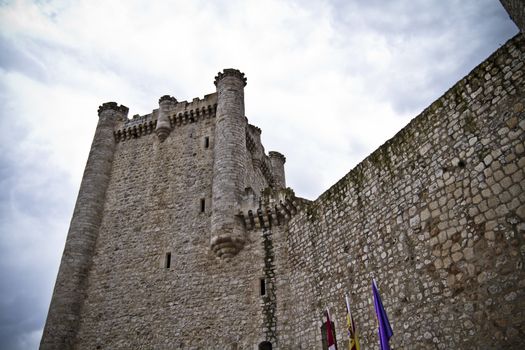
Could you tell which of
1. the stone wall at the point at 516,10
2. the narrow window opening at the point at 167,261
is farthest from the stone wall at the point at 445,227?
the narrow window opening at the point at 167,261

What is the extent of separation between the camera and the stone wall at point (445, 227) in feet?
17.5

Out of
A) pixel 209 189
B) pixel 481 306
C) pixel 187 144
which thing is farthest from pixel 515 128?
pixel 187 144

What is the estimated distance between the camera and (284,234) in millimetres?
11281

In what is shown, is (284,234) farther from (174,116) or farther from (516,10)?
(174,116)

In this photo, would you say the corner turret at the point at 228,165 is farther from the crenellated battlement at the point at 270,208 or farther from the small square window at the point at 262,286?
the small square window at the point at 262,286

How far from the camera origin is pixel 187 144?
1528 cm

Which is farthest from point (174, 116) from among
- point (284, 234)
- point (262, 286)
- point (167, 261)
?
point (262, 286)

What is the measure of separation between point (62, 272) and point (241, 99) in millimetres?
8718

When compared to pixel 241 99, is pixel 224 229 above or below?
below

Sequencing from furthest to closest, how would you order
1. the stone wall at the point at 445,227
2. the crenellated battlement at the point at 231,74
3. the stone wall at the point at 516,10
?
1. the crenellated battlement at the point at 231,74
2. the stone wall at the point at 516,10
3. the stone wall at the point at 445,227

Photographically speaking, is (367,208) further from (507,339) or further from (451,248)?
(507,339)

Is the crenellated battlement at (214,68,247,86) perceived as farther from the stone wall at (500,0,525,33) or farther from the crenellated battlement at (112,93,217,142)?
the stone wall at (500,0,525,33)

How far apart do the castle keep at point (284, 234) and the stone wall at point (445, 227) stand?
23mm

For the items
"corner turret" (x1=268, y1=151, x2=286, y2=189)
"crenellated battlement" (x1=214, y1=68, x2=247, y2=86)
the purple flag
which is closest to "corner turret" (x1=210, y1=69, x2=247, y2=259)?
"crenellated battlement" (x1=214, y1=68, x2=247, y2=86)
